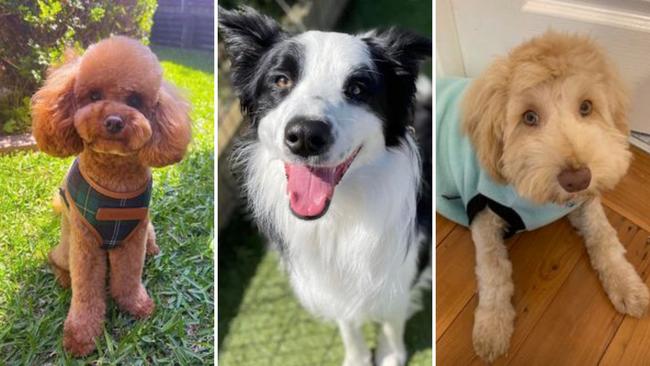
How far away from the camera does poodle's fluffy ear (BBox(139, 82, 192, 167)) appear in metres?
0.96

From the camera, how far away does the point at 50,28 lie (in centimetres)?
104

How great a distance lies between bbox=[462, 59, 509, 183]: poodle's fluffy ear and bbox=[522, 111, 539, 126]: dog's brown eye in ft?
0.12

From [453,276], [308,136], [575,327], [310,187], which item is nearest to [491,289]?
[453,276]

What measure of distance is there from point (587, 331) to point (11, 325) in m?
1.13

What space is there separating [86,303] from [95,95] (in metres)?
0.39

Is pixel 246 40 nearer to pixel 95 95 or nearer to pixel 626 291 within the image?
pixel 95 95

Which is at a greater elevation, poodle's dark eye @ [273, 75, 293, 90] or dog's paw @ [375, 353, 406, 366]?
poodle's dark eye @ [273, 75, 293, 90]

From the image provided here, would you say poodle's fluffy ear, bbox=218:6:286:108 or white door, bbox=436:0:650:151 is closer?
poodle's fluffy ear, bbox=218:6:286:108

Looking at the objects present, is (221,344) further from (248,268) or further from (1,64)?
(1,64)

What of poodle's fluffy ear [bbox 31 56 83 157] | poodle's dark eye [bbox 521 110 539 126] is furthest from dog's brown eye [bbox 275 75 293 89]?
poodle's dark eye [bbox 521 110 539 126]

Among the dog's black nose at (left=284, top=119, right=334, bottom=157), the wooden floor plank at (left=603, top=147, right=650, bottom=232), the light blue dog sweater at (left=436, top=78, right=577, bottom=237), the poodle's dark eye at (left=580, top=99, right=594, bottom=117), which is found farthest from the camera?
the wooden floor plank at (left=603, top=147, right=650, bottom=232)

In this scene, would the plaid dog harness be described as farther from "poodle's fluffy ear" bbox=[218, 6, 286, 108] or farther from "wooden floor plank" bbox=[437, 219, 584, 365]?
"wooden floor plank" bbox=[437, 219, 584, 365]

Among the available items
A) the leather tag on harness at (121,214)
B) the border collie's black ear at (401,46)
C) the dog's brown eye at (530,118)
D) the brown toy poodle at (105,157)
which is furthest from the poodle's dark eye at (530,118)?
the leather tag on harness at (121,214)

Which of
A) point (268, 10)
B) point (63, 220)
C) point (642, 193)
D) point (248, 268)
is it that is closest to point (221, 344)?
point (248, 268)
